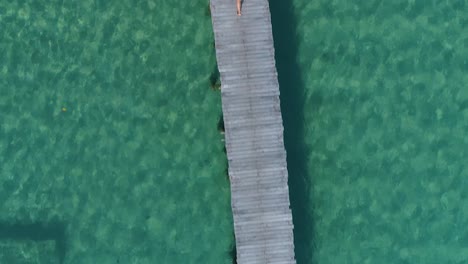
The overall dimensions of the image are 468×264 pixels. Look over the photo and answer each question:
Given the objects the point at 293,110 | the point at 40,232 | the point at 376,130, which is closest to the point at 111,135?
the point at 40,232

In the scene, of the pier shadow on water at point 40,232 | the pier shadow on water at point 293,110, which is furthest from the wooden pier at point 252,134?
the pier shadow on water at point 40,232

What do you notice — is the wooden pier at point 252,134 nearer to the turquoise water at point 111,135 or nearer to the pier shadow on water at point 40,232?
the turquoise water at point 111,135

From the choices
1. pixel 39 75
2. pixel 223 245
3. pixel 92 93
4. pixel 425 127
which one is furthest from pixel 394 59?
pixel 39 75

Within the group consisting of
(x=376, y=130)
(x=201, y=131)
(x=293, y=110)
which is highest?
(x=293, y=110)

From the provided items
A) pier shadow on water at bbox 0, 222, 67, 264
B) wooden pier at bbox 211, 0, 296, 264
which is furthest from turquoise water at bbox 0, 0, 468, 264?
wooden pier at bbox 211, 0, 296, 264

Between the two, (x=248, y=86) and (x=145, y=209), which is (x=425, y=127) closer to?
(x=248, y=86)

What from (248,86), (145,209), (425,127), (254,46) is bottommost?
(145,209)

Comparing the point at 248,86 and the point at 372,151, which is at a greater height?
the point at 248,86

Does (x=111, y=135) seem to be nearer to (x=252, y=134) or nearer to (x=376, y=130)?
(x=252, y=134)
